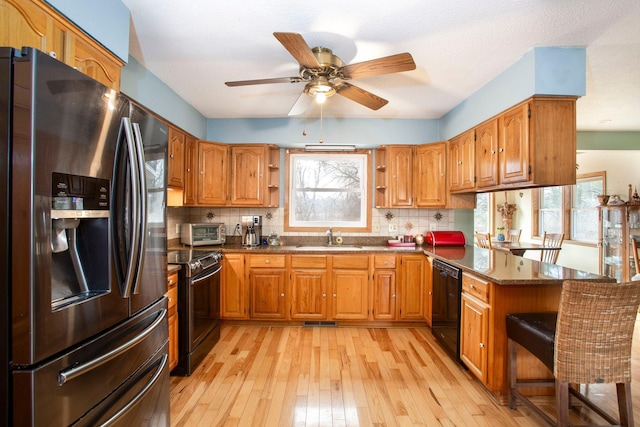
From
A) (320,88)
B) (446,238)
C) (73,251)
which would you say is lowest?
(446,238)

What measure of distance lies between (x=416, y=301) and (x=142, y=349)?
283 cm

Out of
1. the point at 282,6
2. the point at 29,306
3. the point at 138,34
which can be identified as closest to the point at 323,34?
the point at 282,6

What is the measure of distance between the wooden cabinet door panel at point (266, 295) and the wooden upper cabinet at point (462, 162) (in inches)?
85.0

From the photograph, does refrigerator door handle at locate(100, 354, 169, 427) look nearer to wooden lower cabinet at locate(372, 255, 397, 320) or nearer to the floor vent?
the floor vent

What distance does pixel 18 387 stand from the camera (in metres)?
0.88

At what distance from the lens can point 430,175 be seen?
365 cm

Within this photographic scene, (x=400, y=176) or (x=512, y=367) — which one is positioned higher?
(x=400, y=176)

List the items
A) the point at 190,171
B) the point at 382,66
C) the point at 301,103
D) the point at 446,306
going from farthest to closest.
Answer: the point at 190,171, the point at 446,306, the point at 301,103, the point at 382,66

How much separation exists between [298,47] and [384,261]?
242cm

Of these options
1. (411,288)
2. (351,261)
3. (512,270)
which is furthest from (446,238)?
(512,270)

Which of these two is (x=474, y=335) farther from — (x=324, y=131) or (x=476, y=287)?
(x=324, y=131)

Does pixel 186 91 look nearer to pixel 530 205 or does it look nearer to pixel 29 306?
pixel 29 306

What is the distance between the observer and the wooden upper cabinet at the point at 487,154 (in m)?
2.65

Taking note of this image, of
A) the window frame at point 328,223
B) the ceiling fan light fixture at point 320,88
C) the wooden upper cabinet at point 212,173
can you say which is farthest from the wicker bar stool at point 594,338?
the wooden upper cabinet at point 212,173
